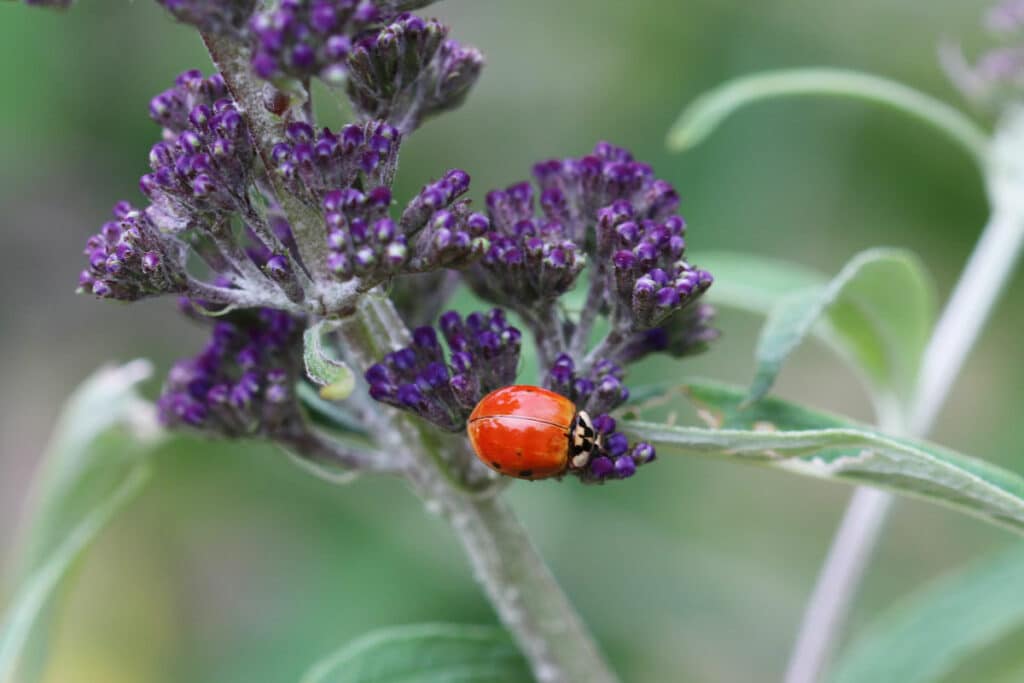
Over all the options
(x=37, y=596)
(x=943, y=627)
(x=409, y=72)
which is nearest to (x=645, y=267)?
(x=409, y=72)

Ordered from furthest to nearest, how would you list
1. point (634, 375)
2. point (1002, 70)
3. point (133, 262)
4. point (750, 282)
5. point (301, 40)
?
point (634, 375), point (1002, 70), point (750, 282), point (133, 262), point (301, 40)

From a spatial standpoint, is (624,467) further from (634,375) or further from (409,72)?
(634,375)

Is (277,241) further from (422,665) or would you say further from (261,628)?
(261,628)

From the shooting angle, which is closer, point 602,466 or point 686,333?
point 602,466

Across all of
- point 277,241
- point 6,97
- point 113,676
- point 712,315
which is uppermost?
point 6,97

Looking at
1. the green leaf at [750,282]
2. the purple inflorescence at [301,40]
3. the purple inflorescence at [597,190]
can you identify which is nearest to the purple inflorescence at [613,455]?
the purple inflorescence at [597,190]

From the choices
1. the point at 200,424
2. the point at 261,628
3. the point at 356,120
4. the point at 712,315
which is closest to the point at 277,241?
the point at 356,120
